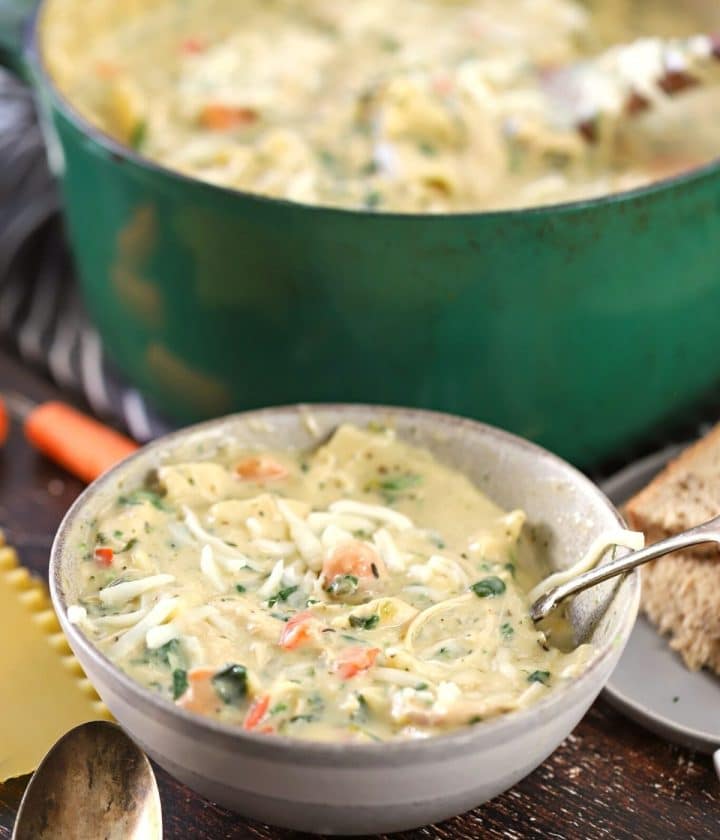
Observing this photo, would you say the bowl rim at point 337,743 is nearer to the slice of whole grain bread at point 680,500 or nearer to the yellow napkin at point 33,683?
the yellow napkin at point 33,683

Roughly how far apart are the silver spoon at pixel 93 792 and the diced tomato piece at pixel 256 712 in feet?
0.85

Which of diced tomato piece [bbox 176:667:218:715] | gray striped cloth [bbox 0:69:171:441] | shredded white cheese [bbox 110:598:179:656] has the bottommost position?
gray striped cloth [bbox 0:69:171:441]

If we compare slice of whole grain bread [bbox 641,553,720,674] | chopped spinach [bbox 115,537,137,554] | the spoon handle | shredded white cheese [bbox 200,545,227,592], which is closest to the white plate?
slice of whole grain bread [bbox 641,553,720,674]

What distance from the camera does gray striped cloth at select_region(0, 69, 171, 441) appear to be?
101 inches

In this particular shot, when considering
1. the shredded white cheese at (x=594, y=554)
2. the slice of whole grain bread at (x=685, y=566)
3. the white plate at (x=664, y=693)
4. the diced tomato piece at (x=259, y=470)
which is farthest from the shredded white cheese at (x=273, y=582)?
the slice of whole grain bread at (x=685, y=566)

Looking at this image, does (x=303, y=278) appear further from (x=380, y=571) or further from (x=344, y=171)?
(x=380, y=571)

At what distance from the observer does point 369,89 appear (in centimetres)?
257

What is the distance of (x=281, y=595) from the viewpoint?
5.22ft

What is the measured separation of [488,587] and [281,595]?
272 mm

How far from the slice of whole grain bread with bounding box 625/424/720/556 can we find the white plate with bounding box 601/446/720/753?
0.50ft

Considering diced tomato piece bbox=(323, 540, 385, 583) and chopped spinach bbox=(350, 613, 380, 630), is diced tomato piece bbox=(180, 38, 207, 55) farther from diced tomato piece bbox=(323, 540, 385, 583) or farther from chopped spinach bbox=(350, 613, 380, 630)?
chopped spinach bbox=(350, 613, 380, 630)

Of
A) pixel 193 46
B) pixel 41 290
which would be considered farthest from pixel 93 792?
pixel 193 46

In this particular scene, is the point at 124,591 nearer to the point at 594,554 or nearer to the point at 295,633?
the point at 295,633

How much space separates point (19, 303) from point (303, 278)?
106 centimetres
